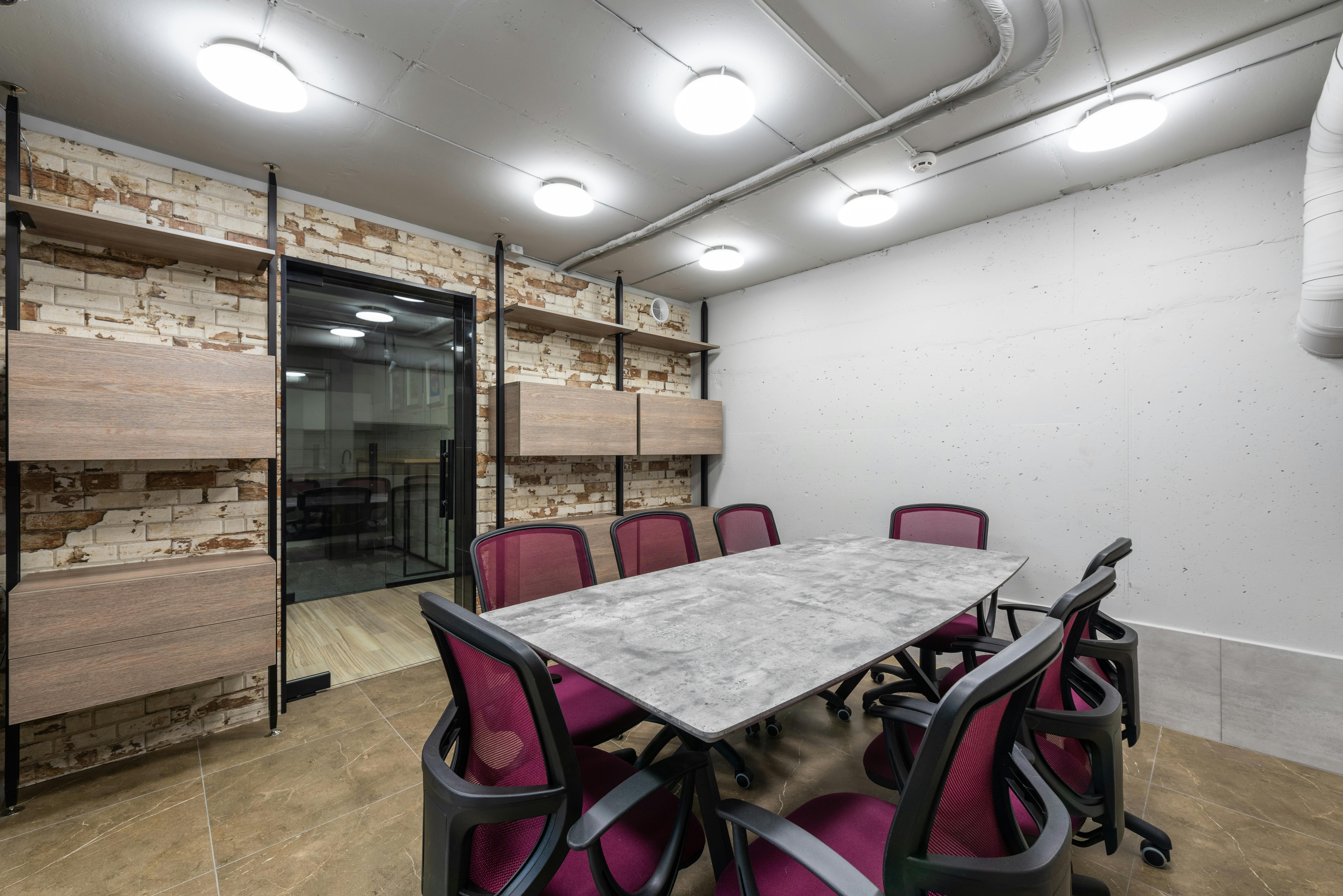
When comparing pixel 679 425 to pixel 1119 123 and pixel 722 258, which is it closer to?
pixel 722 258

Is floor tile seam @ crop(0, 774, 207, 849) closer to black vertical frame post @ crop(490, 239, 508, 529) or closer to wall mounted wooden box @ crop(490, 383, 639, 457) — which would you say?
black vertical frame post @ crop(490, 239, 508, 529)

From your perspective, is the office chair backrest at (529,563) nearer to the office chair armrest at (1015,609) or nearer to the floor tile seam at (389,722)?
the floor tile seam at (389,722)

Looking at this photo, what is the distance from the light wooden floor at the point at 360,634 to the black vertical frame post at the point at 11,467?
3.36ft

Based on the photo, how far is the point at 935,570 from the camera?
2492 mm

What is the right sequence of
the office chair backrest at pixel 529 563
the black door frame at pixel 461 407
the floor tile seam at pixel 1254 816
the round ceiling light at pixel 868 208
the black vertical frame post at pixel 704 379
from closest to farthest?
the floor tile seam at pixel 1254 816 → the office chair backrest at pixel 529 563 → the round ceiling light at pixel 868 208 → the black door frame at pixel 461 407 → the black vertical frame post at pixel 704 379

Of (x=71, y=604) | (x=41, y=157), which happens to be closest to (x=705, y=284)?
(x=41, y=157)

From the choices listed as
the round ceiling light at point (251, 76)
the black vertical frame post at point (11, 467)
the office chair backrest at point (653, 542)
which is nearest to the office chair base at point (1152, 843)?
the office chair backrest at point (653, 542)

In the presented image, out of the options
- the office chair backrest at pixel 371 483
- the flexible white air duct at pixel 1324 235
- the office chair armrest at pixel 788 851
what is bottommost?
the office chair armrest at pixel 788 851

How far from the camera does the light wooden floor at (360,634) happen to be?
3314 millimetres

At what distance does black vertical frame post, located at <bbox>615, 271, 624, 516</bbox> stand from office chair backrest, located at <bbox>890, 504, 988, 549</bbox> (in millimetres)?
2218

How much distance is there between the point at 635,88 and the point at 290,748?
3401mm

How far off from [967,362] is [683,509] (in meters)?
2.63

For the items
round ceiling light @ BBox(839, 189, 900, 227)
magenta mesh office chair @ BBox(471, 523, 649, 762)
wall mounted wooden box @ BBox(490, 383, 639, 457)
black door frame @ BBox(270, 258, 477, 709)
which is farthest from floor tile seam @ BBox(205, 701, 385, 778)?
round ceiling light @ BBox(839, 189, 900, 227)

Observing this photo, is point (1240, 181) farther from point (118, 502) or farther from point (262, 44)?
point (118, 502)
